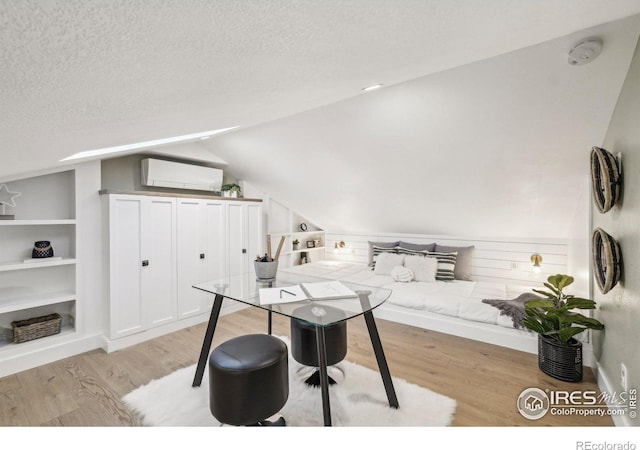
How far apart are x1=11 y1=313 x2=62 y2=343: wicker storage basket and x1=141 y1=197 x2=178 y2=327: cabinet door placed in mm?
724

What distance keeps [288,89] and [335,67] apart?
281mm

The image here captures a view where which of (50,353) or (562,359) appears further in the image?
(50,353)

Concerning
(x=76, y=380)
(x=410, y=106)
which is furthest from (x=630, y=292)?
(x=76, y=380)

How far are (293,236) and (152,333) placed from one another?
102 inches

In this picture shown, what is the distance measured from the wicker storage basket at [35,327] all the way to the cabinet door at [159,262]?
2.38 ft

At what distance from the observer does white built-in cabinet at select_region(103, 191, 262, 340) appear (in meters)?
2.90

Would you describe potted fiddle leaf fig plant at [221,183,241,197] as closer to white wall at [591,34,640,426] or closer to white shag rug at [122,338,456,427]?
white shag rug at [122,338,456,427]

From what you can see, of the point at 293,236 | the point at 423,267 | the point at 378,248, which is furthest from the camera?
A: the point at 293,236

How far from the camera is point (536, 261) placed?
11.8 ft

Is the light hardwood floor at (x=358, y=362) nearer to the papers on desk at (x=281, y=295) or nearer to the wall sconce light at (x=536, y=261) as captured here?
the papers on desk at (x=281, y=295)

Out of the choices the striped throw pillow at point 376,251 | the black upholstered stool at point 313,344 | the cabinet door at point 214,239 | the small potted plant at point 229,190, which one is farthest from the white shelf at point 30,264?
the striped throw pillow at point 376,251

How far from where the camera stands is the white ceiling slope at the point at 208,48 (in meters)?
0.51

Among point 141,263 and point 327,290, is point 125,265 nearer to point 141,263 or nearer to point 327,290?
point 141,263

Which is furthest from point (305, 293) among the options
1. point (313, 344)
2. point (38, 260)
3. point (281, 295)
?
point (38, 260)
